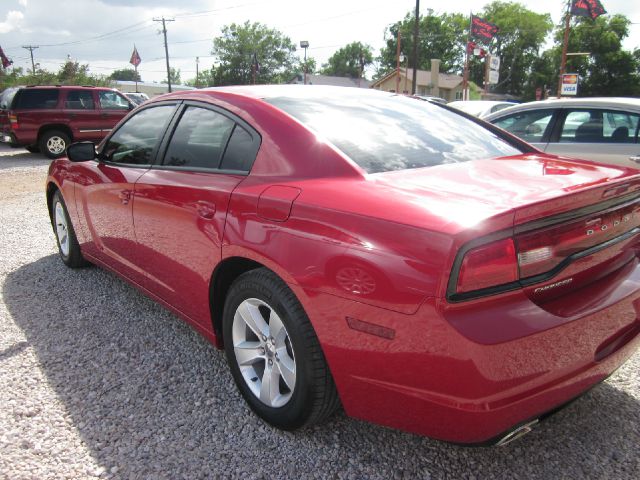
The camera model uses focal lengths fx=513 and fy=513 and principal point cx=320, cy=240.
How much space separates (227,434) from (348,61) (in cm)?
10834

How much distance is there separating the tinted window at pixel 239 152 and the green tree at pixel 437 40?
8683 cm

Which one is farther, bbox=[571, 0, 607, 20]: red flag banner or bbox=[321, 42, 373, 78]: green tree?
bbox=[321, 42, 373, 78]: green tree

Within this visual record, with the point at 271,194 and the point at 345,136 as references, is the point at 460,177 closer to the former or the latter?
the point at 345,136

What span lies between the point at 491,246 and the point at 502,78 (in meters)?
82.4

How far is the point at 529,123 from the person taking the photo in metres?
6.31

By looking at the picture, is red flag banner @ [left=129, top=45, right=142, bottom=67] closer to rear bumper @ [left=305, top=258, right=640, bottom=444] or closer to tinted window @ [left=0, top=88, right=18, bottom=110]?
tinted window @ [left=0, top=88, right=18, bottom=110]

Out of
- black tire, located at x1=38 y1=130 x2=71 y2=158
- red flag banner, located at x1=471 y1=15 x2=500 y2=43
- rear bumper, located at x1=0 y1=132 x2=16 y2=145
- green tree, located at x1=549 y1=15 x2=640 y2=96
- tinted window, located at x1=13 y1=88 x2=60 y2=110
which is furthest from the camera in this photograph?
green tree, located at x1=549 y1=15 x2=640 y2=96

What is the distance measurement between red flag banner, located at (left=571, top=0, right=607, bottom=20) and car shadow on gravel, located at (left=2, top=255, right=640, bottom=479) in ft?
106

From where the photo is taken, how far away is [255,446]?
7.28 ft

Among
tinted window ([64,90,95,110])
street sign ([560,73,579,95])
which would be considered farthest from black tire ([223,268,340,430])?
Answer: street sign ([560,73,579,95])

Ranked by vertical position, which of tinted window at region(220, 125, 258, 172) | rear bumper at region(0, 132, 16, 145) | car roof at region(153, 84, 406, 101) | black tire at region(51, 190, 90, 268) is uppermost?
car roof at region(153, 84, 406, 101)

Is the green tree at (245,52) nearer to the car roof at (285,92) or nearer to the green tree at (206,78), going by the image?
the green tree at (206,78)

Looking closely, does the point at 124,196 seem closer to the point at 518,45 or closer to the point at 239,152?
the point at 239,152

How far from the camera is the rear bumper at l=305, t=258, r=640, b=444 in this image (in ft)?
5.18
